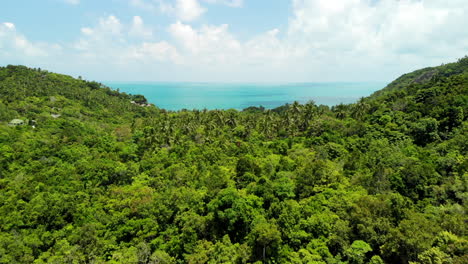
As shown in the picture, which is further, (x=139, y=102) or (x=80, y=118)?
(x=139, y=102)

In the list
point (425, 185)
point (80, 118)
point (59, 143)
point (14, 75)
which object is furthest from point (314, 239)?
point (14, 75)

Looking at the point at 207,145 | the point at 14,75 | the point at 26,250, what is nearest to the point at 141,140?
the point at 207,145

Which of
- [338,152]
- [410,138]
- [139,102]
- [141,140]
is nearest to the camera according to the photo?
[338,152]

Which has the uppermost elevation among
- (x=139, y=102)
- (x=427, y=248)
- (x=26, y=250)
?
(x=139, y=102)

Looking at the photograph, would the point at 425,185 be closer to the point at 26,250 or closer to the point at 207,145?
the point at 207,145

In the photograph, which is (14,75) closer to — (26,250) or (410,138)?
(26,250)

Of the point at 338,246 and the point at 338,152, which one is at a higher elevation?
the point at 338,152

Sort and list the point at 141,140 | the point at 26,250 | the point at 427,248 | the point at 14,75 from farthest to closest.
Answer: the point at 14,75
the point at 141,140
the point at 26,250
the point at 427,248
